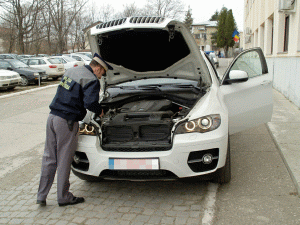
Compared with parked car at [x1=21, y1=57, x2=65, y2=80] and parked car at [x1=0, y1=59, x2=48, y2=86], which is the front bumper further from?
parked car at [x1=21, y1=57, x2=65, y2=80]

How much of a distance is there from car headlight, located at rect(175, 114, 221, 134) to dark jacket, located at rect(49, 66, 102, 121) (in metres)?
0.96

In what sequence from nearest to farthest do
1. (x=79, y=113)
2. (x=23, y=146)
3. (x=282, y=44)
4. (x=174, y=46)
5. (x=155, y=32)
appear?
(x=79, y=113), (x=155, y=32), (x=174, y=46), (x=23, y=146), (x=282, y=44)

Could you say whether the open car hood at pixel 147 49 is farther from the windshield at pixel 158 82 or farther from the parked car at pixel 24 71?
the parked car at pixel 24 71

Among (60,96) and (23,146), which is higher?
(60,96)

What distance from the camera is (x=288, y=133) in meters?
5.83

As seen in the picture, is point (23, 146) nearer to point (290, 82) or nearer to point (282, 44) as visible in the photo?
point (290, 82)

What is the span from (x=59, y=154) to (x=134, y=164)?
0.87 meters

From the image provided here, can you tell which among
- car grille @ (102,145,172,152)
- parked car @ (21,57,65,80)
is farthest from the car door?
parked car @ (21,57,65,80)

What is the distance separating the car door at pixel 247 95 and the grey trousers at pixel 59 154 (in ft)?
7.22

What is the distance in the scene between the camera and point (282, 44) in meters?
12.0

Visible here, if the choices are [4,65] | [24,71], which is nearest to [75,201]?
[24,71]

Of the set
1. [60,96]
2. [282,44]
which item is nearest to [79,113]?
[60,96]

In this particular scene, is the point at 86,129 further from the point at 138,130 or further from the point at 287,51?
the point at 287,51

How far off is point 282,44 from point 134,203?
1071 centimetres
